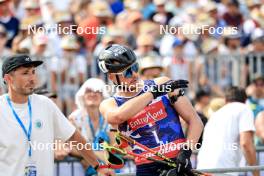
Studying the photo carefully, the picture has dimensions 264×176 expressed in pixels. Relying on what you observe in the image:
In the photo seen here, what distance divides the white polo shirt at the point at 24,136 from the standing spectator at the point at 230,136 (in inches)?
118

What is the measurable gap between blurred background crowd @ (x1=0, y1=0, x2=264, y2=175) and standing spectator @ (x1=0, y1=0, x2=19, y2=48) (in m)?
0.02

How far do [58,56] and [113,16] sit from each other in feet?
10.6

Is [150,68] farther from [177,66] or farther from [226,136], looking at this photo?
[226,136]

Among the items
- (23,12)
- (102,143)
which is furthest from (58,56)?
(102,143)

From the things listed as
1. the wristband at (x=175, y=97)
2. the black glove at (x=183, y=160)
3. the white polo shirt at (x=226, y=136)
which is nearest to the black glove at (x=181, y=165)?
the black glove at (x=183, y=160)

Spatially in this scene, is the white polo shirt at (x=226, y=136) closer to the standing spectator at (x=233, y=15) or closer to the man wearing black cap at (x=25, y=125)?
the man wearing black cap at (x=25, y=125)

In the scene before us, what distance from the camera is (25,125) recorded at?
362 inches

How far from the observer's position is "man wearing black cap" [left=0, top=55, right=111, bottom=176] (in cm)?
911

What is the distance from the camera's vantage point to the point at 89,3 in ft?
61.9

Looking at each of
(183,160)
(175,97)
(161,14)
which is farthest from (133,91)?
(161,14)

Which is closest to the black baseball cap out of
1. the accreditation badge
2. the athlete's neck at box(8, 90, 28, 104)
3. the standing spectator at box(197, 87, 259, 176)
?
the athlete's neck at box(8, 90, 28, 104)

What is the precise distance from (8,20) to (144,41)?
2.38 m

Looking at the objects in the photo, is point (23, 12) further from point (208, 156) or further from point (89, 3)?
point (208, 156)

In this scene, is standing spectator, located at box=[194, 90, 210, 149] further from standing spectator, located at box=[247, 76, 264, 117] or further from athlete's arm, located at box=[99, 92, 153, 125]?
athlete's arm, located at box=[99, 92, 153, 125]
